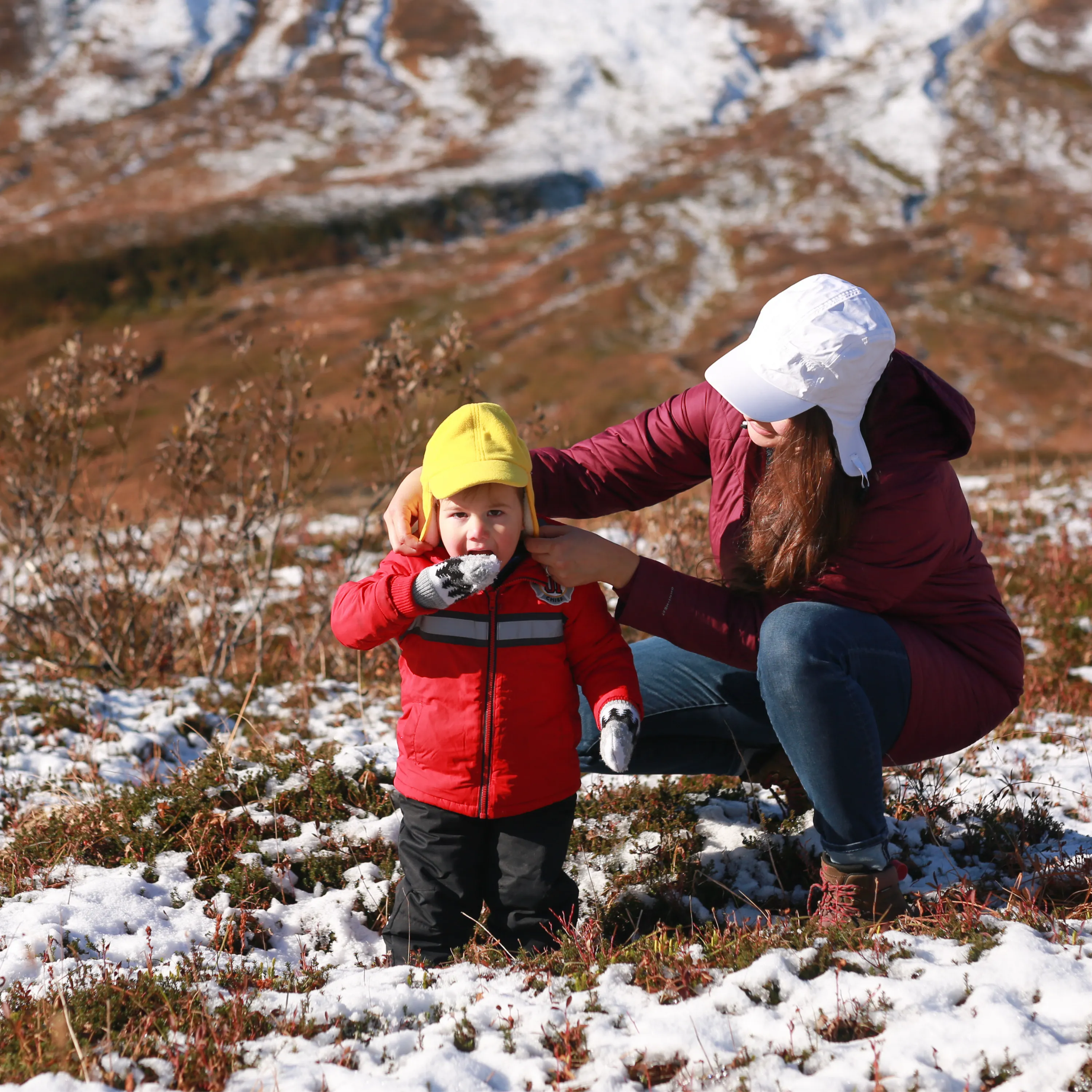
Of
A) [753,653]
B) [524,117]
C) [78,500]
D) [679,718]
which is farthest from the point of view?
[524,117]

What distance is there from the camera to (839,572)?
11.8 feet

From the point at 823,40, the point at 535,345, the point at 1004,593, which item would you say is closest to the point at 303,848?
the point at 1004,593

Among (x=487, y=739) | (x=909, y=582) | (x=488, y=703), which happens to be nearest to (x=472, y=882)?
(x=487, y=739)

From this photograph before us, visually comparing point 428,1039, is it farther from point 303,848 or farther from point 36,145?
point 36,145

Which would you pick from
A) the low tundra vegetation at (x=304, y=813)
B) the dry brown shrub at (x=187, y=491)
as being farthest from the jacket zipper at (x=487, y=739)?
the dry brown shrub at (x=187, y=491)

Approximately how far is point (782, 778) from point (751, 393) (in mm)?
1780

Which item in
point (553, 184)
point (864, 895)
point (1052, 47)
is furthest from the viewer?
point (1052, 47)

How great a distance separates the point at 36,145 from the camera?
107688mm

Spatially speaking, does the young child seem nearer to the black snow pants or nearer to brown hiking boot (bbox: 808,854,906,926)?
the black snow pants

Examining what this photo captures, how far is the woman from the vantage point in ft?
11.0

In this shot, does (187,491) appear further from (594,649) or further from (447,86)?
(447,86)

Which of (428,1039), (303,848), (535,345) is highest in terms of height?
(428,1039)

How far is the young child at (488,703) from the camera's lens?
3514 mm

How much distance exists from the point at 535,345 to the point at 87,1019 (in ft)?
213
